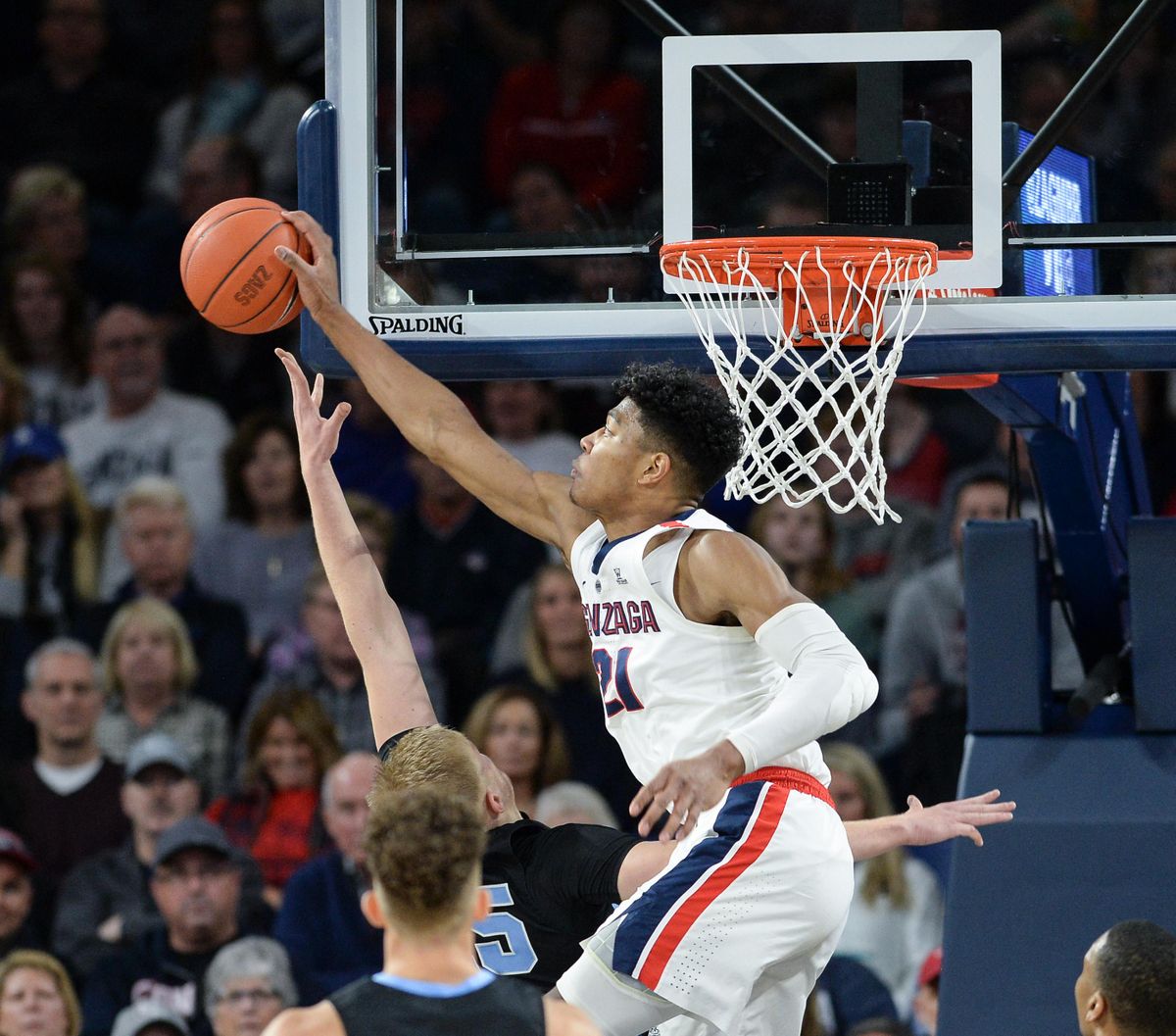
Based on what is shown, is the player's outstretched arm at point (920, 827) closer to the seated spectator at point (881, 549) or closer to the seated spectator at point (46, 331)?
the seated spectator at point (881, 549)

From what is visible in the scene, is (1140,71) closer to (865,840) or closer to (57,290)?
(865,840)

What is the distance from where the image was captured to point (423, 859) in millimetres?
2891

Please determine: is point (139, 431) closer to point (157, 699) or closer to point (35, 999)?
point (157, 699)

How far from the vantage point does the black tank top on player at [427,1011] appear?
2875 millimetres

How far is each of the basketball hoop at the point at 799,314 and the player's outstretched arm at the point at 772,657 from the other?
1.51 ft

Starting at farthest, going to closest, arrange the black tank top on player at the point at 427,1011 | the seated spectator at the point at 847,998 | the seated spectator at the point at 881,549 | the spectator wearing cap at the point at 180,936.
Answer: the seated spectator at the point at 881,549 < the spectator wearing cap at the point at 180,936 < the seated spectator at the point at 847,998 < the black tank top on player at the point at 427,1011

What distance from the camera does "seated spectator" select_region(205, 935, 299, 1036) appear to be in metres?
6.62

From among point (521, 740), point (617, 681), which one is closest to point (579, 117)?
point (617, 681)

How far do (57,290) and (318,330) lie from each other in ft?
13.5

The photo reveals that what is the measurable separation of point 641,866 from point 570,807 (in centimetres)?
269

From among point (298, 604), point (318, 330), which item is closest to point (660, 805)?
point (318, 330)

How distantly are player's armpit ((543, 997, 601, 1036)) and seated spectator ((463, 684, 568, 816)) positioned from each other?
163 inches

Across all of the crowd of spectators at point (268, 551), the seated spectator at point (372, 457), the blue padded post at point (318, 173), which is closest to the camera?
the blue padded post at point (318, 173)

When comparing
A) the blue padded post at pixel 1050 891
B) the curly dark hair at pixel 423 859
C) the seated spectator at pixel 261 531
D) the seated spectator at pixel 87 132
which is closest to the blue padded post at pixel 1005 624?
the blue padded post at pixel 1050 891
